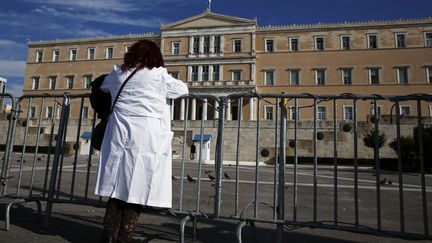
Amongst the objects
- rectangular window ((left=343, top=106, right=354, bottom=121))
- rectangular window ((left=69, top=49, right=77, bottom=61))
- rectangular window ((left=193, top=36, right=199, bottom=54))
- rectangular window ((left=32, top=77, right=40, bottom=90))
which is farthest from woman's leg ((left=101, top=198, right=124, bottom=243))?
rectangular window ((left=32, top=77, right=40, bottom=90))

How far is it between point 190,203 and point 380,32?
4083cm

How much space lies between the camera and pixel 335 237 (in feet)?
11.0

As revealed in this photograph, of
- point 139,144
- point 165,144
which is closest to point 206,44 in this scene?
point 165,144

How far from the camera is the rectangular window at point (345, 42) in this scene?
39.2m

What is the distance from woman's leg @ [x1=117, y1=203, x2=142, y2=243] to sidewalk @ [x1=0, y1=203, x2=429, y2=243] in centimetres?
54

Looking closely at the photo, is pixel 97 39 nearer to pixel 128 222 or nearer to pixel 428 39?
pixel 428 39

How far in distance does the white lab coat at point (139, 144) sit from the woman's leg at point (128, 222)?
4.7 inches

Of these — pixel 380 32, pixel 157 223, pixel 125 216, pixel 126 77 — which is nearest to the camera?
pixel 125 216

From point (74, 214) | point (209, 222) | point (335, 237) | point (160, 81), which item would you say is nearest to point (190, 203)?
point (209, 222)

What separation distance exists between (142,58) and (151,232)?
5.99ft

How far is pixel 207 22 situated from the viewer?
43.4m

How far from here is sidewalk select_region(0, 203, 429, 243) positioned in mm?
3107

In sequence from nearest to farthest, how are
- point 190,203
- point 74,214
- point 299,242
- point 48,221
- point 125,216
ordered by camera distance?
1. point 125,216
2. point 299,242
3. point 48,221
4. point 74,214
5. point 190,203

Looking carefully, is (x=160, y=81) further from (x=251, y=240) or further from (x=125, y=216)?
(x=251, y=240)
